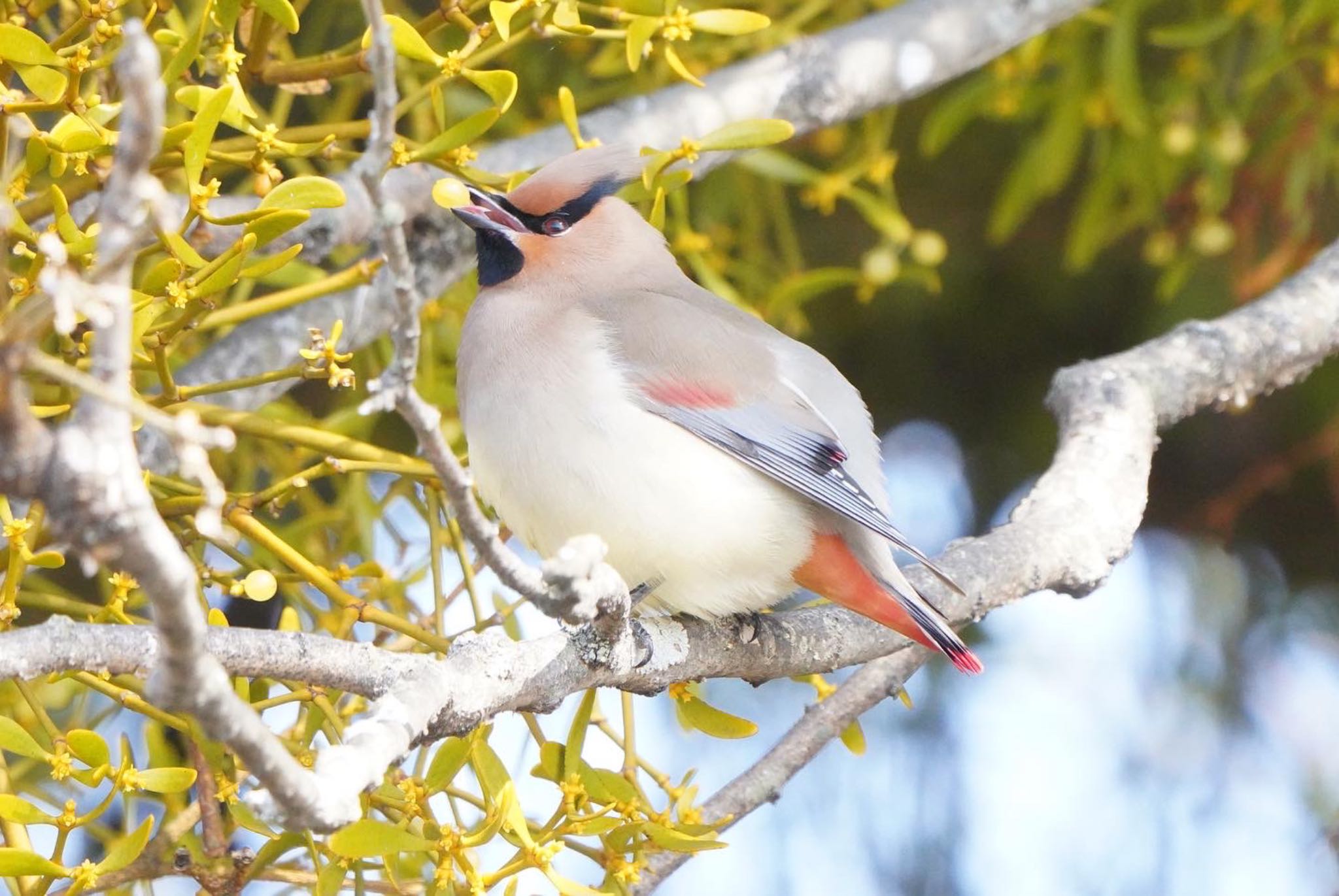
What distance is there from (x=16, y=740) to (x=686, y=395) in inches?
33.0

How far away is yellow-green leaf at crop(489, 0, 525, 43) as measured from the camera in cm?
164

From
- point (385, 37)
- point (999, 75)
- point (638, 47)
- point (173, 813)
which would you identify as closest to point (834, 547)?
point (638, 47)

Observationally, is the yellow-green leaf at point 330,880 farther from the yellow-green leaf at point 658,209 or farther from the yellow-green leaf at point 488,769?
the yellow-green leaf at point 658,209

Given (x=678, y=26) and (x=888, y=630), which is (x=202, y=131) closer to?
(x=678, y=26)

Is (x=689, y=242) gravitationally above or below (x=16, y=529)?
above

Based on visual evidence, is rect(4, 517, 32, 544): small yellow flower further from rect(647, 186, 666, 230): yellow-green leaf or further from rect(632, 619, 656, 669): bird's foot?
rect(647, 186, 666, 230): yellow-green leaf

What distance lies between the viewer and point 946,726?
3.10 metres

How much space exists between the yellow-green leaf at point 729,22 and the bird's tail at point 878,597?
58 centimetres

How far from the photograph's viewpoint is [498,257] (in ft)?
7.11

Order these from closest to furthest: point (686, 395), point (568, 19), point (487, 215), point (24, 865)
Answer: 1. point (24, 865)
2. point (568, 19)
3. point (686, 395)
4. point (487, 215)

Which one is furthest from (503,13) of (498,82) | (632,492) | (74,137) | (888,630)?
(888,630)

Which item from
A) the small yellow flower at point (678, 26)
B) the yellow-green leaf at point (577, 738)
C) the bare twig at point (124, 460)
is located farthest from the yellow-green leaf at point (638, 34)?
the bare twig at point (124, 460)

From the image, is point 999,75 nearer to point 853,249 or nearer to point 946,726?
point 853,249

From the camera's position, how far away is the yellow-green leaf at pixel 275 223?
1.47 m
